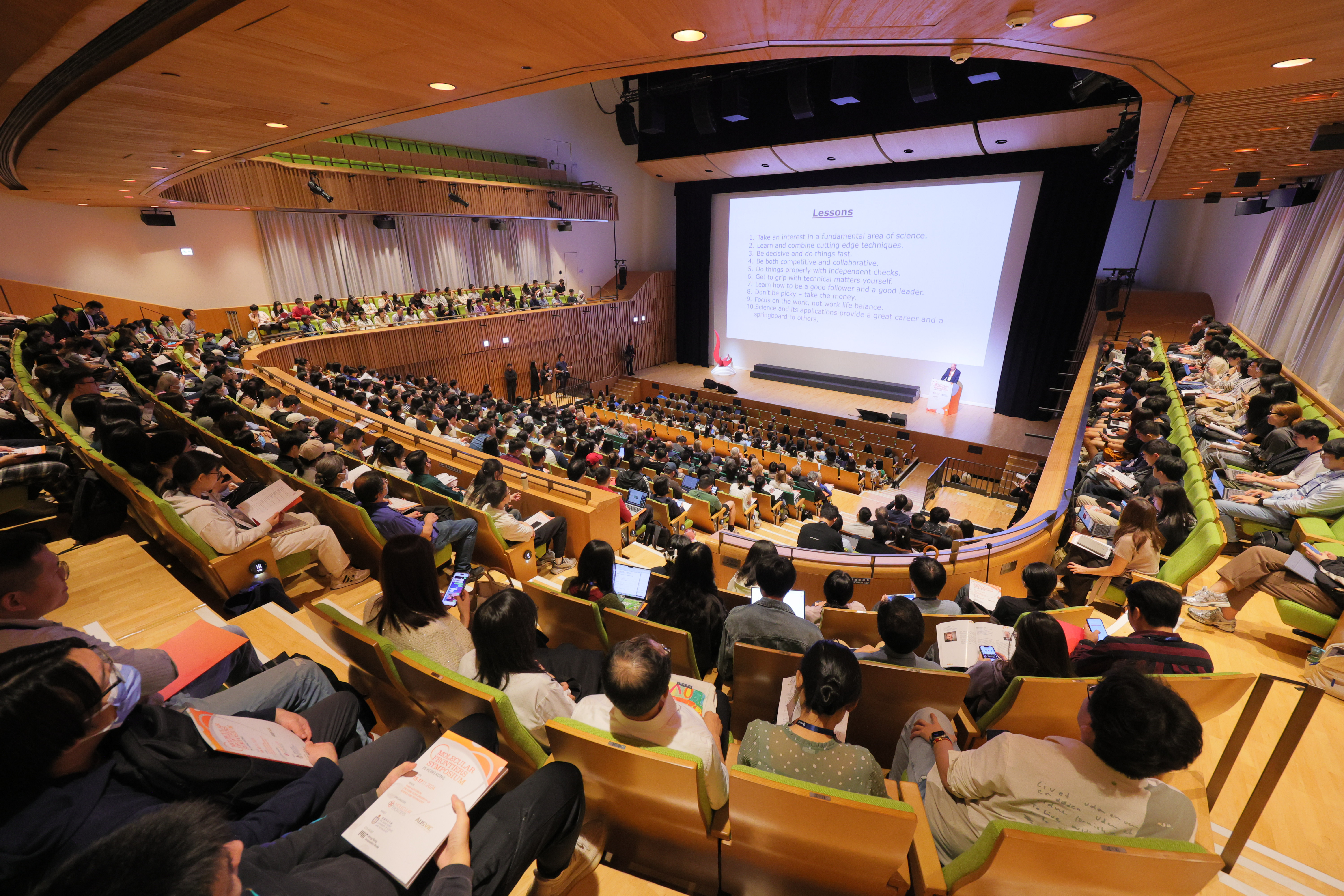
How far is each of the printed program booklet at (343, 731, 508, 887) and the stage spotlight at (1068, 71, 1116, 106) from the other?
7.26m

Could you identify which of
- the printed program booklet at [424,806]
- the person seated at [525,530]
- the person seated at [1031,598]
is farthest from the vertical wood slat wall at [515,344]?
the person seated at [1031,598]

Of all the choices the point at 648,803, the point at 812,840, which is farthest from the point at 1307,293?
the point at 648,803

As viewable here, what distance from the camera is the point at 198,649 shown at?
2.07 meters

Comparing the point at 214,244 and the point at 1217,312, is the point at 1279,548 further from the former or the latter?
the point at 214,244

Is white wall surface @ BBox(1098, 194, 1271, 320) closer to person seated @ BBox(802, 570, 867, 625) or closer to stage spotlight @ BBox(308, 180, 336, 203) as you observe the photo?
person seated @ BBox(802, 570, 867, 625)

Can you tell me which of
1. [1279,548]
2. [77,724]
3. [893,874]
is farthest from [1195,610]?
[77,724]

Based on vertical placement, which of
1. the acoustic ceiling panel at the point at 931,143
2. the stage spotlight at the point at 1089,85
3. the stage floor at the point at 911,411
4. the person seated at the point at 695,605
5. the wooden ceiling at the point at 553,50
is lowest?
the stage floor at the point at 911,411

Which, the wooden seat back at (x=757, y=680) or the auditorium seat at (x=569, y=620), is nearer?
the wooden seat back at (x=757, y=680)

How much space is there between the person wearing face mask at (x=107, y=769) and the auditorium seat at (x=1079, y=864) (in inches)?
63.7

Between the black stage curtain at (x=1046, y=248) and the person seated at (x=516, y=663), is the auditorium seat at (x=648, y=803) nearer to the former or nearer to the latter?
the person seated at (x=516, y=663)

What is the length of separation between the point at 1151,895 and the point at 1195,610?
121 inches

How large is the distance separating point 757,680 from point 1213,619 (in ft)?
10.7

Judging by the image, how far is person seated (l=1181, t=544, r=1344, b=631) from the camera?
9.95 ft

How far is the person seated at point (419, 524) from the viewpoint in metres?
3.52
